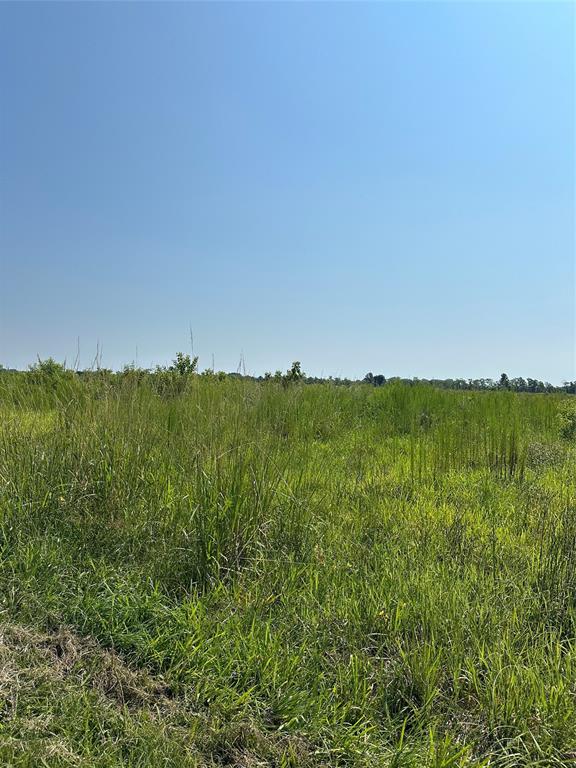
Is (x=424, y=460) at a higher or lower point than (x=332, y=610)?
higher

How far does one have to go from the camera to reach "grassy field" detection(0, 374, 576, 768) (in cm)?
166

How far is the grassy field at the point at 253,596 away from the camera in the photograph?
166 centimetres

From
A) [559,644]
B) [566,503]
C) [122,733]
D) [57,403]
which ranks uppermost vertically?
[57,403]

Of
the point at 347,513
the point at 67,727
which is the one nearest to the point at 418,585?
the point at 347,513

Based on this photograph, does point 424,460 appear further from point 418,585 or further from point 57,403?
point 57,403

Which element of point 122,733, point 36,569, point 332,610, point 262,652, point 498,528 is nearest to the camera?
point 122,733

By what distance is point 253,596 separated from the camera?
8.20 feet

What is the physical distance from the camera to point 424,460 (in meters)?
5.51

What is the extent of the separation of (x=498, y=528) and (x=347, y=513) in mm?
1145

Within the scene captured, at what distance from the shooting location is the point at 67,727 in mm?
1633

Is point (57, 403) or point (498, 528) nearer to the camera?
point (498, 528)

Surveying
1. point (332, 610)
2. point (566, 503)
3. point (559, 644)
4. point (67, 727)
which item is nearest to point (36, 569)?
point (67, 727)

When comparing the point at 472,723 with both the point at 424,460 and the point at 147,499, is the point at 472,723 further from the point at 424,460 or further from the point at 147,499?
the point at 424,460

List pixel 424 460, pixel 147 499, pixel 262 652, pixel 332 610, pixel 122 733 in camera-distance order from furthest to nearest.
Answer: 1. pixel 424 460
2. pixel 147 499
3. pixel 332 610
4. pixel 262 652
5. pixel 122 733
